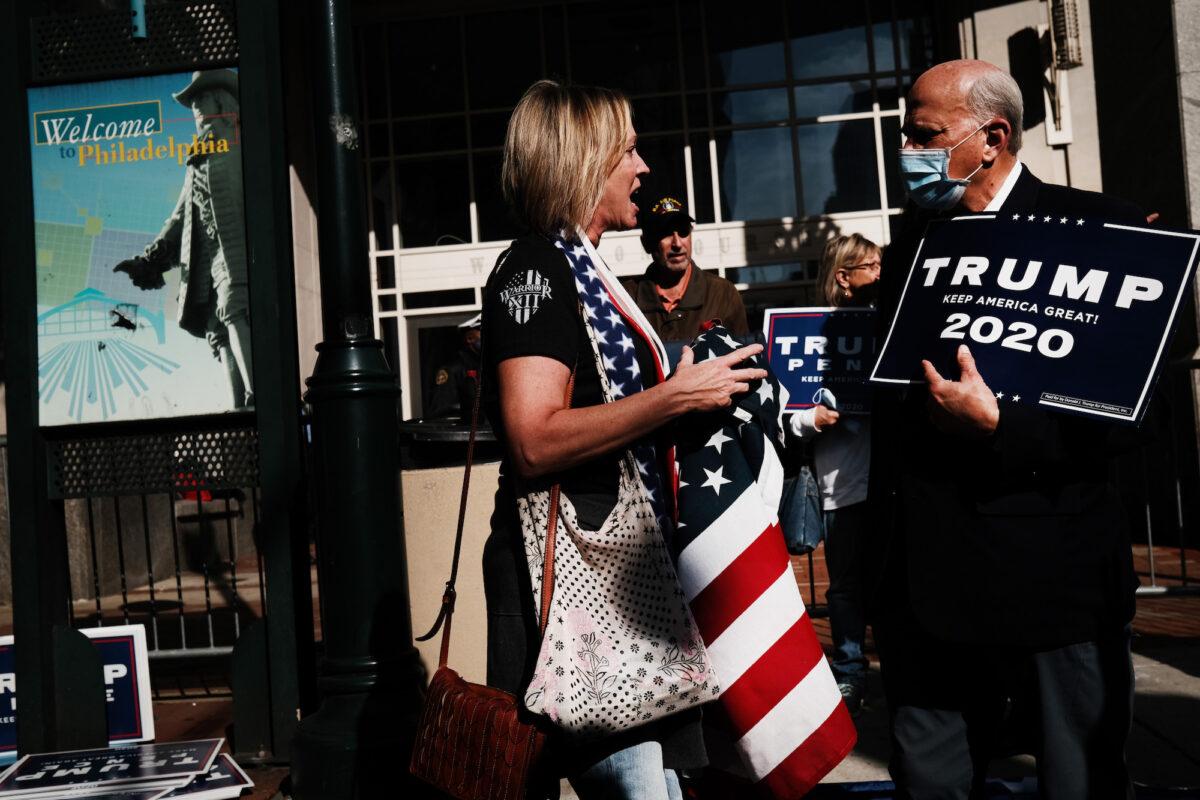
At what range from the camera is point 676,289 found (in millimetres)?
5078

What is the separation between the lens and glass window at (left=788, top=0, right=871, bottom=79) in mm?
13781

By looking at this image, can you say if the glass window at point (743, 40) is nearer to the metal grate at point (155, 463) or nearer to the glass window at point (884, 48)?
the glass window at point (884, 48)

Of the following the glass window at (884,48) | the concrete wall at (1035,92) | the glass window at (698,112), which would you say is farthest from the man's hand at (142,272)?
the glass window at (884,48)

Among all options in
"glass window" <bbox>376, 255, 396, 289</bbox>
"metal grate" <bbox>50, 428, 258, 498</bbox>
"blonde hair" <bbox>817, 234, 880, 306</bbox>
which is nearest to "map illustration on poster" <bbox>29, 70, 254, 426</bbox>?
"metal grate" <bbox>50, 428, 258, 498</bbox>

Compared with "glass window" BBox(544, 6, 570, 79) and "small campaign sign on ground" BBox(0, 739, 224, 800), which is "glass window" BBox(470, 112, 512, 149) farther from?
"small campaign sign on ground" BBox(0, 739, 224, 800)

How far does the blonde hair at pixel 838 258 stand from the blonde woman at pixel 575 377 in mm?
2905

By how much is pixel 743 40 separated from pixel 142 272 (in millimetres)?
10565

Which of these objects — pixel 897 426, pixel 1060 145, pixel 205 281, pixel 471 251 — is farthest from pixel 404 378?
pixel 897 426

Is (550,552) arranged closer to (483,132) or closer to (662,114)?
(662,114)

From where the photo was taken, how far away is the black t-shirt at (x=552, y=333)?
86.6 inches

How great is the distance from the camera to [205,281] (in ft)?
15.9

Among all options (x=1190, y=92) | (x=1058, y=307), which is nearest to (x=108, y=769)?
(x=1058, y=307)

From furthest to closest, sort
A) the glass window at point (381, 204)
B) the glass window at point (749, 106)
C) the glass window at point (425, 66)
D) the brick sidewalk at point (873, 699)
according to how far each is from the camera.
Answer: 1. the glass window at point (381, 204)
2. the glass window at point (425, 66)
3. the glass window at point (749, 106)
4. the brick sidewalk at point (873, 699)

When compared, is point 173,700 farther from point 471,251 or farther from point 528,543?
point 471,251
